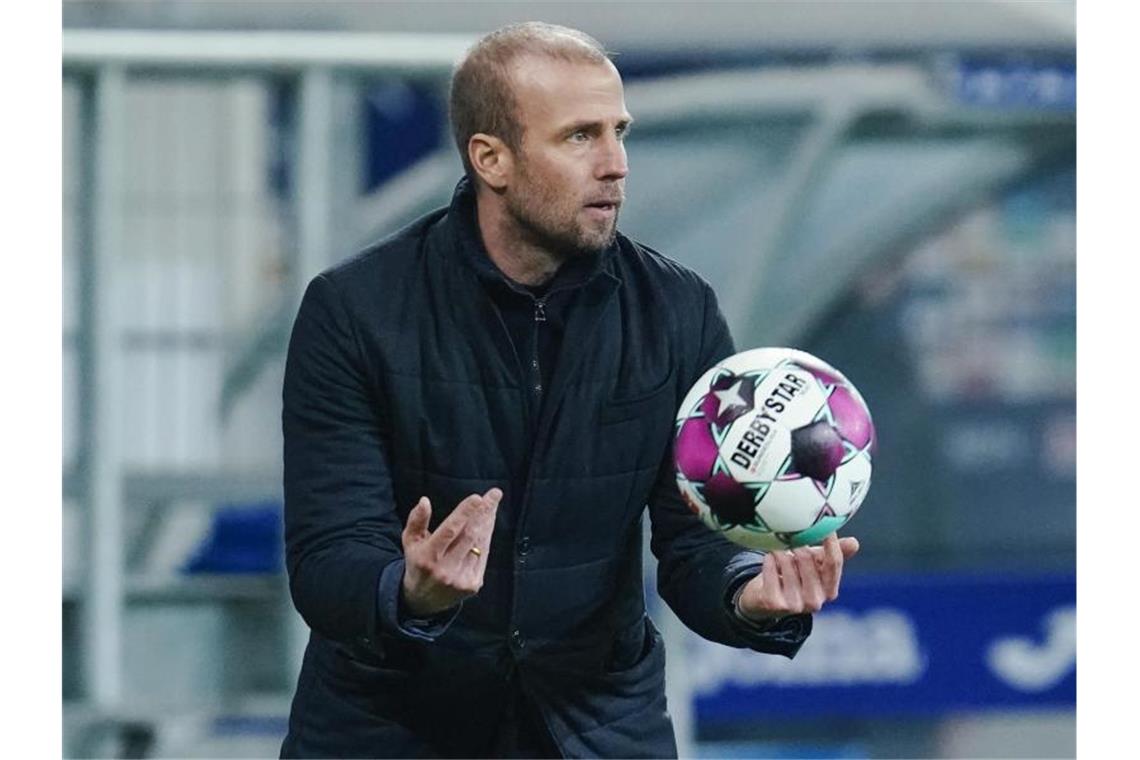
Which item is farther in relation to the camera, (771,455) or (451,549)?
(771,455)

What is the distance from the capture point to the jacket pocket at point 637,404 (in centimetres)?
396

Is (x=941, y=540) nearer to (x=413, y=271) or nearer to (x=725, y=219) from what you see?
(x=725, y=219)

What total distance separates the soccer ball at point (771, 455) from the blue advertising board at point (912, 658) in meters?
6.40

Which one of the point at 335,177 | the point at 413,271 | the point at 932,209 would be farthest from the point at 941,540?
the point at 413,271

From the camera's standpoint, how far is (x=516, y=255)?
399 cm

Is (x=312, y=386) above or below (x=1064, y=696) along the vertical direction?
above

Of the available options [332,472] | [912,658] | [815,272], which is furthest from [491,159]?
[912,658]

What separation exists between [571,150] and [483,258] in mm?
244

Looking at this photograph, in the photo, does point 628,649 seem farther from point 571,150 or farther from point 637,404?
point 571,150

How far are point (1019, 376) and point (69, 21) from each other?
4779mm

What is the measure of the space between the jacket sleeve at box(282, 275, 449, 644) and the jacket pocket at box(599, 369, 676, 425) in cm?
39

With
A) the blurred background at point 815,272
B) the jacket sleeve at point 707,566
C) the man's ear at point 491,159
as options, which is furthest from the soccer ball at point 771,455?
the blurred background at point 815,272

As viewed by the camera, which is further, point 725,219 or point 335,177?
point 725,219

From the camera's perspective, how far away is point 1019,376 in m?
11.1
